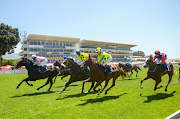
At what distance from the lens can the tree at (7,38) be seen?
41.5m

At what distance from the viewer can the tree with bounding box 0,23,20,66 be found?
41.5 metres

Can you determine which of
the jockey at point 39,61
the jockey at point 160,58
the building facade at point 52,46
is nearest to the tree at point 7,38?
the building facade at point 52,46

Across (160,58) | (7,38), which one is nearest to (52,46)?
(7,38)

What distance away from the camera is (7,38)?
136 feet

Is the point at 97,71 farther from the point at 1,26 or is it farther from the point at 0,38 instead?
the point at 1,26

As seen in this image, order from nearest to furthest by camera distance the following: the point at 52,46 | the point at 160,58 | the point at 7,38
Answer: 1. the point at 160,58
2. the point at 7,38
3. the point at 52,46

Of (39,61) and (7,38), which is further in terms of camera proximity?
(7,38)

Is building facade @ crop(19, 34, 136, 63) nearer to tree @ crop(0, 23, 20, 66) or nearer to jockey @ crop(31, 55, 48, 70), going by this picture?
tree @ crop(0, 23, 20, 66)

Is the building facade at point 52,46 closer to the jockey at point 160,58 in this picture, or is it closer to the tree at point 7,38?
the tree at point 7,38

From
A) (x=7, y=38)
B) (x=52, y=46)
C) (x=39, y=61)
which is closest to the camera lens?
(x=39, y=61)

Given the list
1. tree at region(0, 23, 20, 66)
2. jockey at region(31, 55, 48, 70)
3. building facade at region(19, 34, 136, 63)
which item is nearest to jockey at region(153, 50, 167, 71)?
jockey at region(31, 55, 48, 70)

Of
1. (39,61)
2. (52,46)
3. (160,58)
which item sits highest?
(52,46)

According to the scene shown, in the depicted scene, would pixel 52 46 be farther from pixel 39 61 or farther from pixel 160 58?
pixel 160 58

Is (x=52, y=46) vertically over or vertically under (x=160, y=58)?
over
